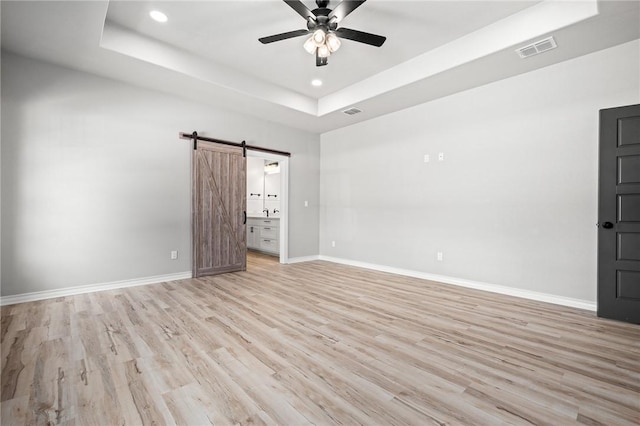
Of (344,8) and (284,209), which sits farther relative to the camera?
(284,209)

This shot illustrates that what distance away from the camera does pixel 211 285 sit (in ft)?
13.7

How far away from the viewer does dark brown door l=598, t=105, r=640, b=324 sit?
287 cm

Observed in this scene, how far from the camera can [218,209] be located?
4926 millimetres

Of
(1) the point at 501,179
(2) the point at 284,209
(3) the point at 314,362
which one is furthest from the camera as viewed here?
(2) the point at 284,209

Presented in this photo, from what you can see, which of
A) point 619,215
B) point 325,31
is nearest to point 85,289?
point 325,31

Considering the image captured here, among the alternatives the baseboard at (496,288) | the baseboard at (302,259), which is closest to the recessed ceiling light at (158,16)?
the baseboard at (302,259)

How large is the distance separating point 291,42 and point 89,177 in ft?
10.3

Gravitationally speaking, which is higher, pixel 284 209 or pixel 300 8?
pixel 300 8

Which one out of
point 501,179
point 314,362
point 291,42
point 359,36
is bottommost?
point 314,362

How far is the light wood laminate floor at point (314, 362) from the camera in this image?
154 cm

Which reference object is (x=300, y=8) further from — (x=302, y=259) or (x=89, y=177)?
(x=302, y=259)

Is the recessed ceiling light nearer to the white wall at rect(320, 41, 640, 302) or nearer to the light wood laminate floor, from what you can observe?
the light wood laminate floor

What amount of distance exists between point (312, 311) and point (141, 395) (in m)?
1.73

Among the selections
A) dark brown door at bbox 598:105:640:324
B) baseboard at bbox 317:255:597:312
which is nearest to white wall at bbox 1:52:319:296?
baseboard at bbox 317:255:597:312
